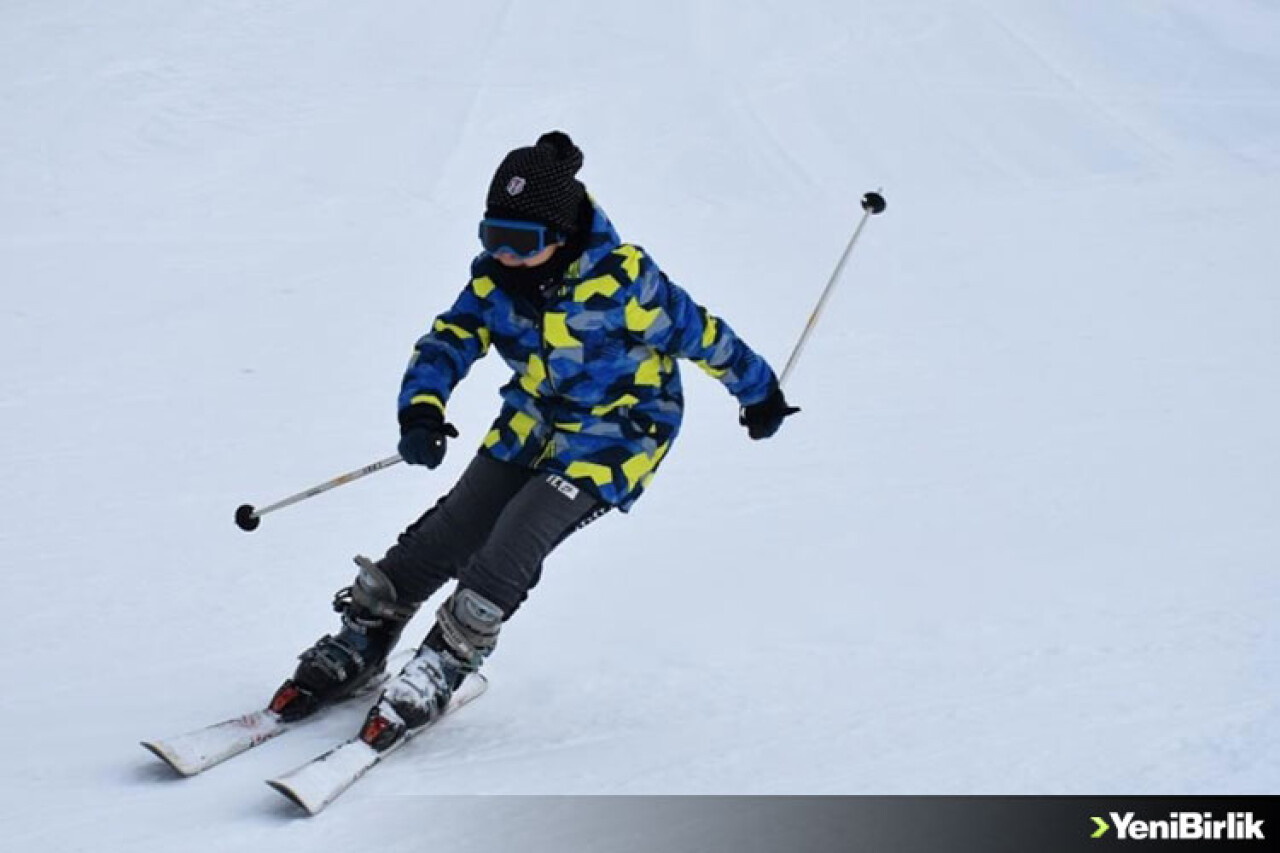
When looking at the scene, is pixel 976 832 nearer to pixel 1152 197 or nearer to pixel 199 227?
pixel 199 227

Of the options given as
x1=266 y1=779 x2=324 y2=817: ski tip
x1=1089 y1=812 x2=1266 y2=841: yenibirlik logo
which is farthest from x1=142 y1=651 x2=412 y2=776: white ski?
x1=1089 y1=812 x2=1266 y2=841: yenibirlik logo

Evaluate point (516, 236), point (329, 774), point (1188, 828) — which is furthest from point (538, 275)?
point (1188, 828)

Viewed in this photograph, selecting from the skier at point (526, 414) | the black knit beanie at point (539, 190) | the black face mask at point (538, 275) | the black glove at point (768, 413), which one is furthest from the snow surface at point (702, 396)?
the black knit beanie at point (539, 190)

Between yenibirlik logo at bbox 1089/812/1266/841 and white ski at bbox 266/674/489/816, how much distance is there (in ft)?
5.24

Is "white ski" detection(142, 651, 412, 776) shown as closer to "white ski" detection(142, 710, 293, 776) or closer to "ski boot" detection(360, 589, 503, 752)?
"white ski" detection(142, 710, 293, 776)

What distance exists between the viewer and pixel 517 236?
13.1 ft

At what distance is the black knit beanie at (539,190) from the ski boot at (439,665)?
3.02ft

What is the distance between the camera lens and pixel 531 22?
11789mm

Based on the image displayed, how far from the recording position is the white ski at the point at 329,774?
354cm

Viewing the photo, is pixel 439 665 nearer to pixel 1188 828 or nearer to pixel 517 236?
pixel 517 236

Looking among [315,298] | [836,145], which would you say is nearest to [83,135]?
[315,298]

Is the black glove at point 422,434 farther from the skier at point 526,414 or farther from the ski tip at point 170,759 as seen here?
the ski tip at point 170,759

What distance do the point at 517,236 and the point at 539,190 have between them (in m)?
0.12

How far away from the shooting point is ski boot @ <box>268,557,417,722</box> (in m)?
4.26
